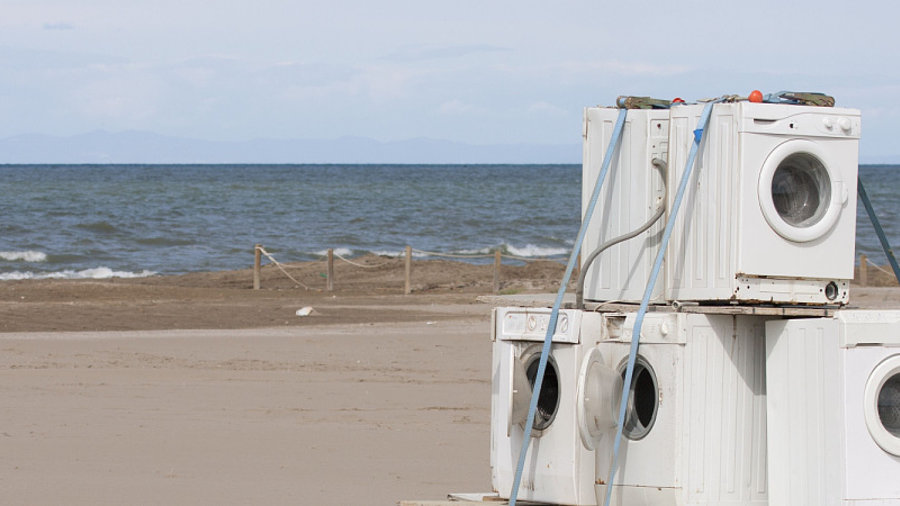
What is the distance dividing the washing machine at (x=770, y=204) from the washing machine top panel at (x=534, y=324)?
1.80ft

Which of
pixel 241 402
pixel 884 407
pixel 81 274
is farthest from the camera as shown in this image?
pixel 81 274

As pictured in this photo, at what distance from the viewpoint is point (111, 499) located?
729cm

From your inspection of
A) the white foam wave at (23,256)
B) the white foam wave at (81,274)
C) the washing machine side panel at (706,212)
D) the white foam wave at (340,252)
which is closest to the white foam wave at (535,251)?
the white foam wave at (340,252)

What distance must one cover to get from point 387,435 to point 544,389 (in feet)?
12.7

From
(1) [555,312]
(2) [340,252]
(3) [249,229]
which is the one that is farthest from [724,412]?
(3) [249,229]

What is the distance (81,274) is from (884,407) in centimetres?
2500

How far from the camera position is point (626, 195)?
5.73 meters

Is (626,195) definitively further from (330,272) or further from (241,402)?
(330,272)

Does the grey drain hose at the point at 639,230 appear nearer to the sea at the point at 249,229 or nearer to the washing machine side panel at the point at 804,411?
the washing machine side panel at the point at 804,411

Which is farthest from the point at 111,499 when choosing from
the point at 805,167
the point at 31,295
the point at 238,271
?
the point at 238,271

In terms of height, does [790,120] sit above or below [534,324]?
above

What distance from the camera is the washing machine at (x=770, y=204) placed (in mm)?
5223

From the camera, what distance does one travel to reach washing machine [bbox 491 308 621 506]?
5316mm

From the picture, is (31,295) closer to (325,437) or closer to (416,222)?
A: (325,437)
